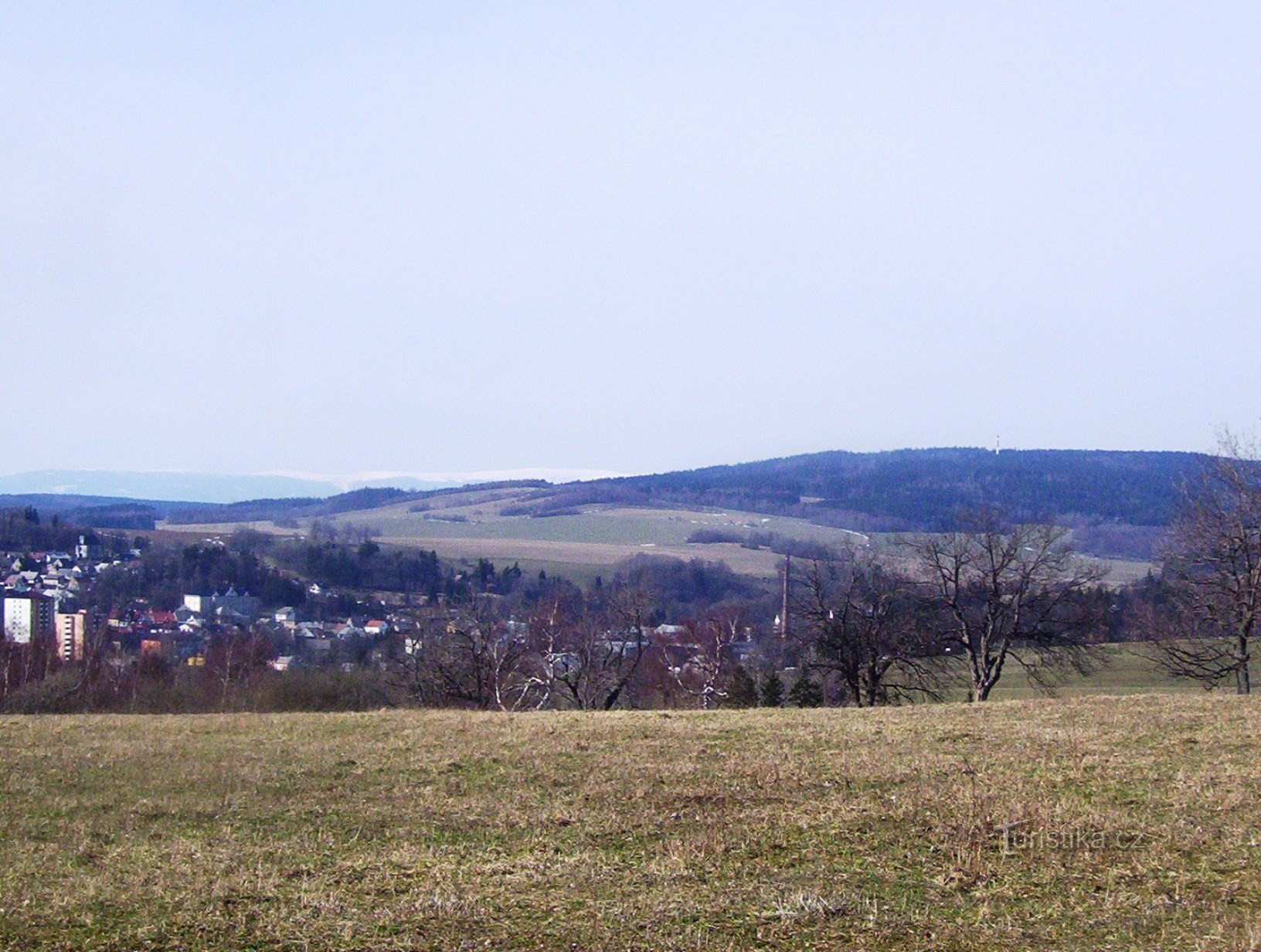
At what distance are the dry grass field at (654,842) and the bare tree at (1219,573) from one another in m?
21.0

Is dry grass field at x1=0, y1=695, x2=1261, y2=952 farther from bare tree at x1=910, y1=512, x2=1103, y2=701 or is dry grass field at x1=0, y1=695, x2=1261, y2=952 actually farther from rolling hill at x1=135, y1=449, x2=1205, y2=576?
rolling hill at x1=135, y1=449, x2=1205, y2=576

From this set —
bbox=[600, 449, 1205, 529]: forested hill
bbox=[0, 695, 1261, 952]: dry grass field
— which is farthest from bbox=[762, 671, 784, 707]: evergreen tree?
bbox=[600, 449, 1205, 529]: forested hill

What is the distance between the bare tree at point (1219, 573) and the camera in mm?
34375

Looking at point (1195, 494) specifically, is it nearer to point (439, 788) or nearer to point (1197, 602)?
point (1197, 602)

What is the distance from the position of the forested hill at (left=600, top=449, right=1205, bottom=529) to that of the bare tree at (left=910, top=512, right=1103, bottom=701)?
61250mm

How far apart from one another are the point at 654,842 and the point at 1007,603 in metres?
30.0

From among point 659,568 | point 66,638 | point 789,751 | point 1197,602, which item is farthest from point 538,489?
point 789,751

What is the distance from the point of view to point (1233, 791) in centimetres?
1027

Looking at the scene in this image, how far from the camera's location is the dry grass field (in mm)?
6738

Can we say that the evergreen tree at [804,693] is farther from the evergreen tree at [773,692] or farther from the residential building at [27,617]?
the residential building at [27,617]

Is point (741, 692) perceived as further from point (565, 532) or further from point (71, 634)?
point (565, 532)

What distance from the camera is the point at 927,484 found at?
13850cm

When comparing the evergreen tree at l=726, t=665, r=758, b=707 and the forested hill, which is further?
the forested hill

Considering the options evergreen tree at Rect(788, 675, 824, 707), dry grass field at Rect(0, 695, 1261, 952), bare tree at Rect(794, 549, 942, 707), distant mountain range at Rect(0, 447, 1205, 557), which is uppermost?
distant mountain range at Rect(0, 447, 1205, 557)
